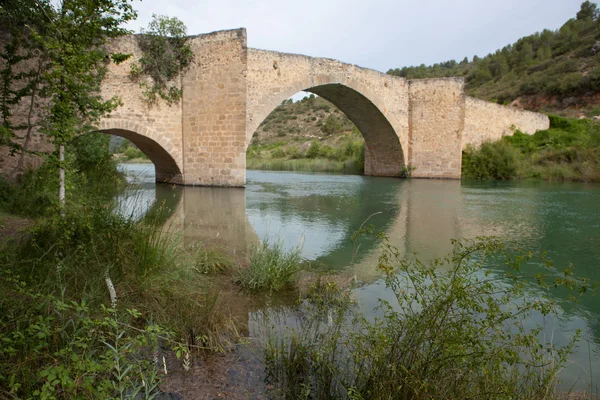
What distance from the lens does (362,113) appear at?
19.1 metres

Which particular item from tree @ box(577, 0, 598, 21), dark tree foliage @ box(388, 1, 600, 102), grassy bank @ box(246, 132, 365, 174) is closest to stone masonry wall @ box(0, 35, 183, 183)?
grassy bank @ box(246, 132, 365, 174)

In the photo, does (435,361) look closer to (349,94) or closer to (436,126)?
(349,94)

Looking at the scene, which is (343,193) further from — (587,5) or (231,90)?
(587,5)

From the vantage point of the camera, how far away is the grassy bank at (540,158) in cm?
1806

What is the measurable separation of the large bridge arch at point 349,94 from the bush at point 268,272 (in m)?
9.93

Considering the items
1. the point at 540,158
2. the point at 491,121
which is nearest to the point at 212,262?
the point at 540,158

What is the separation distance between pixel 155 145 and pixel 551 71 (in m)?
33.4

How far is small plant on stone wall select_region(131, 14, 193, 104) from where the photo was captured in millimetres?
12141

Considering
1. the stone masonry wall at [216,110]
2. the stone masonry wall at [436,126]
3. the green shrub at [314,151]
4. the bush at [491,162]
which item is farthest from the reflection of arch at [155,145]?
the green shrub at [314,151]

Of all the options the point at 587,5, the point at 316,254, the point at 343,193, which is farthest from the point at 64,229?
the point at 587,5

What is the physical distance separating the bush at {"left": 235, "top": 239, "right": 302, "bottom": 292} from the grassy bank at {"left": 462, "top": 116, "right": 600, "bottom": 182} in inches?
700

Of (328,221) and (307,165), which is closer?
(328,221)

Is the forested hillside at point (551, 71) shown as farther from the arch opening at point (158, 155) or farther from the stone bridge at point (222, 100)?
the arch opening at point (158, 155)

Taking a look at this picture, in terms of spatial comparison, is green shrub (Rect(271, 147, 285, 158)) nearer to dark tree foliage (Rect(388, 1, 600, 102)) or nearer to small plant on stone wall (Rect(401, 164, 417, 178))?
small plant on stone wall (Rect(401, 164, 417, 178))
